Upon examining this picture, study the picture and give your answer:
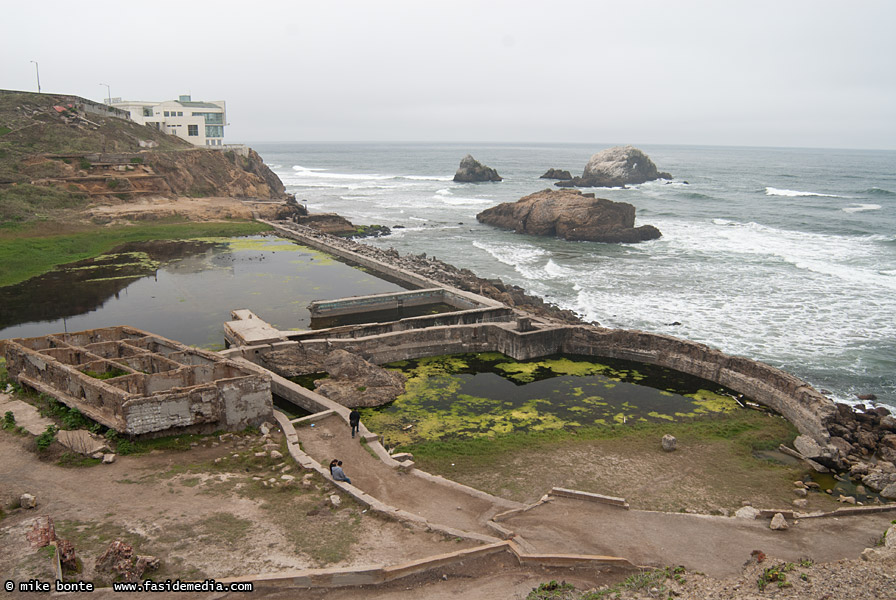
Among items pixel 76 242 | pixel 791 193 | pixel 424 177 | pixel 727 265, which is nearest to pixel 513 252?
pixel 727 265

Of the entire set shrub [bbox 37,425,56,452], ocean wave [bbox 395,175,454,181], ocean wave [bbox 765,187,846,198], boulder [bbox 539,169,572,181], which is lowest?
shrub [bbox 37,425,56,452]

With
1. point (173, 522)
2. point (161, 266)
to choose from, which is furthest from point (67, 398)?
point (161, 266)

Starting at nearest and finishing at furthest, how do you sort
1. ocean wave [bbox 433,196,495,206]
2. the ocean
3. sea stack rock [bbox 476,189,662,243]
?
the ocean, sea stack rock [bbox 476,189,662,243], ocean wave [bbox 433,196,495,206]

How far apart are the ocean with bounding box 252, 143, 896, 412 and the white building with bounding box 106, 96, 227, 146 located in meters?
15.4

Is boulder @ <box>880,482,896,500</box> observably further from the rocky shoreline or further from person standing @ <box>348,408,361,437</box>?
person standing @ <box>348,408,361,437</box>

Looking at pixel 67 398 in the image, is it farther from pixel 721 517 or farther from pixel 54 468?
pixel 721 517

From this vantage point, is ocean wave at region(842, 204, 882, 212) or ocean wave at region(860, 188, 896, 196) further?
ocean wave at region(860, 188, 896, 196)

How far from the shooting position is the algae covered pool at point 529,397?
18.4m

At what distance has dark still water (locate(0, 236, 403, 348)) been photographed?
2655 centimetres

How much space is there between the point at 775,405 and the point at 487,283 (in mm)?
18940

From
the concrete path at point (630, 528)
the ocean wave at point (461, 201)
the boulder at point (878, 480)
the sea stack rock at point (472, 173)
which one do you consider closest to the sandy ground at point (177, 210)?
the ocean wave at point (461, 201)

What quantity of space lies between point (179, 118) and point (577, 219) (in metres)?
55.5

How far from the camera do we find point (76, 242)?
1630 inches

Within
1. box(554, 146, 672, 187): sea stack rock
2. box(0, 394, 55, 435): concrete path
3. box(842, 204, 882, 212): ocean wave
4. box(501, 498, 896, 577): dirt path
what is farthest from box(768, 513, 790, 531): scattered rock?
box(554, 146, 672, 187): sea stack rock
